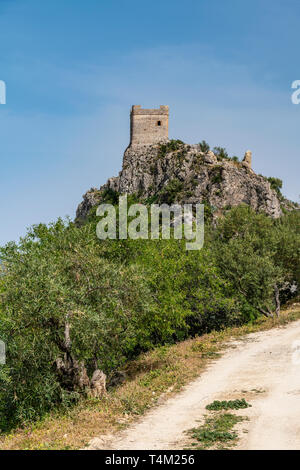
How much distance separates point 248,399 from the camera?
1736 centimetres

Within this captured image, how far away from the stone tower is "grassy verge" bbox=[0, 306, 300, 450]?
92004mm

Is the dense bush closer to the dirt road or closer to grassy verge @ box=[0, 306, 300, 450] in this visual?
grassy verge @ box=[0, 306, 300, 450]

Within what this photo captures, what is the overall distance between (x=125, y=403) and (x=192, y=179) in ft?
276

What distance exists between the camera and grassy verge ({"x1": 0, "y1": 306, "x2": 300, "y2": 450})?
13.1 meters

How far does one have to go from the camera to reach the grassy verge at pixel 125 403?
1309cm

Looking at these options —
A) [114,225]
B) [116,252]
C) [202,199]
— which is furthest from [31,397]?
[202,199]

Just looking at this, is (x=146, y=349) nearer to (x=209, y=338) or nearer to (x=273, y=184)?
(x=209, y=338)

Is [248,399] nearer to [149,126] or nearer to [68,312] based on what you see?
[68,312]

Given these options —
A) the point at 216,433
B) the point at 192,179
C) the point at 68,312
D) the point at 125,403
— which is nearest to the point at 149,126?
the point at 192,179

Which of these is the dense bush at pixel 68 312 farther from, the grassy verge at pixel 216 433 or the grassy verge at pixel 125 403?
the grassy verge at pixel 216 433

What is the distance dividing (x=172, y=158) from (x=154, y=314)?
267ft

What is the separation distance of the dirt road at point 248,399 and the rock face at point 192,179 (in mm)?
68396

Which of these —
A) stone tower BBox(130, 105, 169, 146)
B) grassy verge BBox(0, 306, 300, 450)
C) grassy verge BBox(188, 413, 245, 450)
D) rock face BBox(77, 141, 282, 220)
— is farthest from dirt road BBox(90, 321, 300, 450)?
stone tower BBox(130, 105, 169, 146)

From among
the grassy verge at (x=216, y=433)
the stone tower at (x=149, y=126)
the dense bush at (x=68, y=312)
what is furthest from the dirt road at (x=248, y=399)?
the stone tower at (x=149, y=126)
